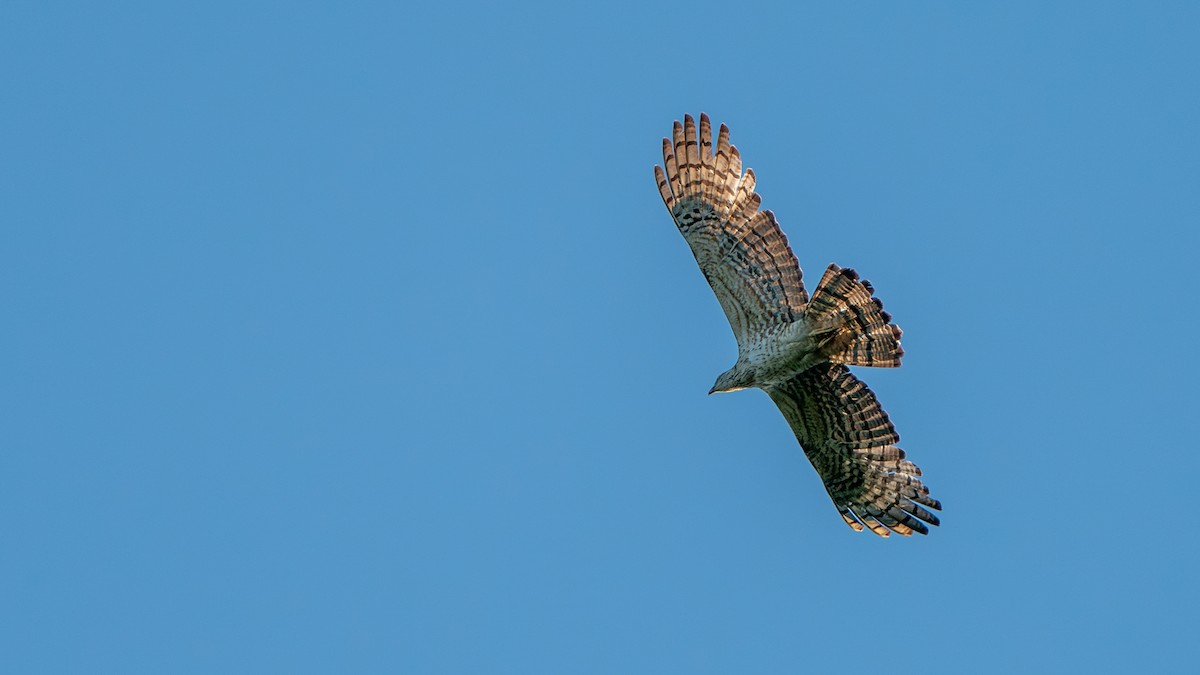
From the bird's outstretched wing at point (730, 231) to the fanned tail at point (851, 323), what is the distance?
49cm

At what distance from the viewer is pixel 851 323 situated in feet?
50.3

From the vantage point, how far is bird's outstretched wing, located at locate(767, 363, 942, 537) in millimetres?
16406

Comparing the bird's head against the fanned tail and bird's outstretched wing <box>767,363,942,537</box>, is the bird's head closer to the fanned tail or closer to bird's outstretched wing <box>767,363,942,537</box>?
bird's outstretched wing <box>767,363,942,537</box>

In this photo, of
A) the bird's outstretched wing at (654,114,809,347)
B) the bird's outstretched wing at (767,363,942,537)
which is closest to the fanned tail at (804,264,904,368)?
the bird's outstretched wing at (654,114,809,347)

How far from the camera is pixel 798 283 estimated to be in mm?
15836

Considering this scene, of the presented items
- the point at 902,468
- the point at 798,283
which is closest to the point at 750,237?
the point at 798,283

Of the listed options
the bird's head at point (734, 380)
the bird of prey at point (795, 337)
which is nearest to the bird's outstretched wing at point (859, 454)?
the bird of prey at point (795, 337)

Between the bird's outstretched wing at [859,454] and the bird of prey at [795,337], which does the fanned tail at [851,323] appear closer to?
the bird of prey at [795,337]

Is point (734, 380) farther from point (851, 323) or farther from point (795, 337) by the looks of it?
point (851, 323)

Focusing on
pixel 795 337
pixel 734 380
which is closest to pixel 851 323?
pixel 795 337

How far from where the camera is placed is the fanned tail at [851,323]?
1500cm

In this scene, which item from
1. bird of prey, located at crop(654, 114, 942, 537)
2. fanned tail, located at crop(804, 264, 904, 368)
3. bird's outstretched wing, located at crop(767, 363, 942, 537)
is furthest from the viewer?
bird's outstretched wing, located at crop(767, 363, 942, 537)

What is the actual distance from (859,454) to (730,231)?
280 cm

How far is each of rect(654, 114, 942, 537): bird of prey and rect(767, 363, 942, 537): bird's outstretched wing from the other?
1 cm
